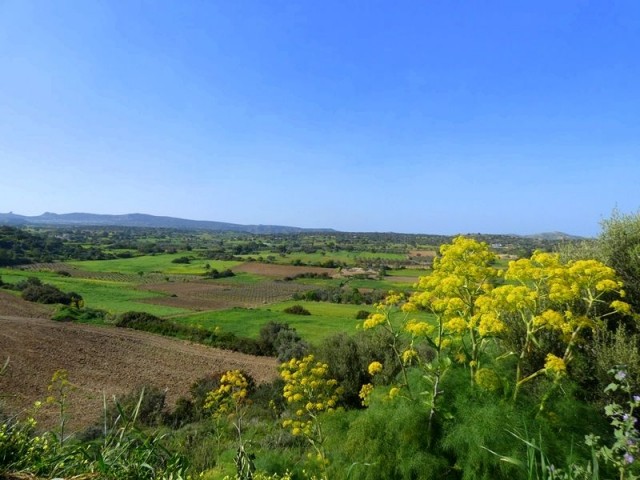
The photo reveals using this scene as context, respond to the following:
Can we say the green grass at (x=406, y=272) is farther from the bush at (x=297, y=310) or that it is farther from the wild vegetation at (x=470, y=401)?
the wild vegetation at (x=470, y=401)

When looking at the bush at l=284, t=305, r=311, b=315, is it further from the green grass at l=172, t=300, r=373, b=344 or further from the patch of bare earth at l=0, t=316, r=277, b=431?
the patch of bare earth at l=0, t=316, r=277, b=431

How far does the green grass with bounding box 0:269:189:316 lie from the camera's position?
54.6m

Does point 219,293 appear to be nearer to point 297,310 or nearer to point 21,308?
point 297,310

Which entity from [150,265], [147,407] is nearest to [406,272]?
[150,265]

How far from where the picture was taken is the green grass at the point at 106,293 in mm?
54644

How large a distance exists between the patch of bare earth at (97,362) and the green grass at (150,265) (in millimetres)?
51920

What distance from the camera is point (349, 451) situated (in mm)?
7066

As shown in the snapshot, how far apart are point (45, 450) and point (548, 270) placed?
7.07 metres

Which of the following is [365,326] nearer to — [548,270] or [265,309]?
[548,270]

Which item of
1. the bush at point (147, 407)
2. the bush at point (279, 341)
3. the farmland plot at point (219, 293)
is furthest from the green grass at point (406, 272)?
the bush at point (147, 407)

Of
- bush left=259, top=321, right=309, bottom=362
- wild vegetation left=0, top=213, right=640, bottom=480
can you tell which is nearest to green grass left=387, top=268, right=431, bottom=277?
bush left=259, top=321, right=309, bottom=362

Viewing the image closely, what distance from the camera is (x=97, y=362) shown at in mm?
31656

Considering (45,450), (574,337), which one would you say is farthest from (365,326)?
(45,450)

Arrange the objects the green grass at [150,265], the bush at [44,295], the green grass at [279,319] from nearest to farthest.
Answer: the green grass at [279,319] < the bush at [44,295] < the green grass at [150,265]
